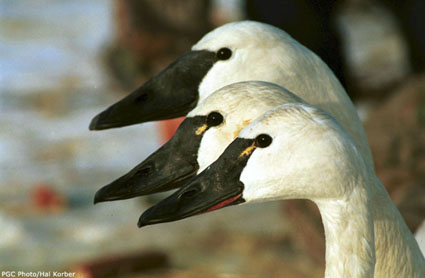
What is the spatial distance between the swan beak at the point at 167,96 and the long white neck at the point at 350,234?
2.60 feet

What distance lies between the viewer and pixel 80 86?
7.33m

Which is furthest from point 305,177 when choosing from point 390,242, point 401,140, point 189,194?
point 401,140

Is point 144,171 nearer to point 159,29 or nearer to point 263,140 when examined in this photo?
point 263,140

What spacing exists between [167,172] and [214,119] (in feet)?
0.69

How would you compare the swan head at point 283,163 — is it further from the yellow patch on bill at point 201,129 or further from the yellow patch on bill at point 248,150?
the yellow patch on bill at point 201,129

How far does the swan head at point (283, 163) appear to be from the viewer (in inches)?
66.4

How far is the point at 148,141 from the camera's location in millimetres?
6230

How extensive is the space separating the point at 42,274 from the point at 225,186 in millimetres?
2899

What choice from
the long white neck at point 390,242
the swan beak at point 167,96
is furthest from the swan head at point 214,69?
the long white neck at point 390,242

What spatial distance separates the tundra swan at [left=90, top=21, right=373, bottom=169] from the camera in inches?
92.8

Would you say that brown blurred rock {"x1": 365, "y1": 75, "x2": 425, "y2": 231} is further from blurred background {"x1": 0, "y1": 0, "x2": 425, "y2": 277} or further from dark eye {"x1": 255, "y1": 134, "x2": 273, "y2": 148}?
dark eye {"x1": 255, "y1": 134, "x2": 273, "y2": 148}

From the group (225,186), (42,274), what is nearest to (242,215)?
(42,274)

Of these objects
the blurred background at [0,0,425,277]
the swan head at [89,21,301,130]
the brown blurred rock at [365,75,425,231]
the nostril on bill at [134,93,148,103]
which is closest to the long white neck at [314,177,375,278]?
the swan head at [89,21,301,130]

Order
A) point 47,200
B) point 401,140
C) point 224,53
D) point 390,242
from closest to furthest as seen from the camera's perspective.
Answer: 1. point 390,242
2. point 224,53
3. point 401,140
4. point 47,200
